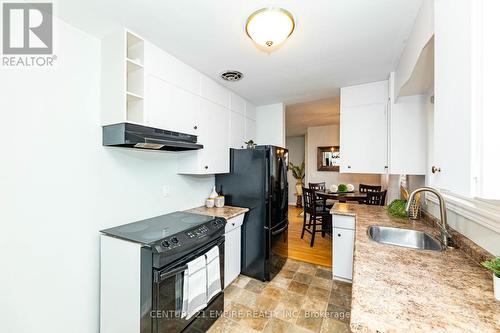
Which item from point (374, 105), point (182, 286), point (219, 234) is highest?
point (374, 105)

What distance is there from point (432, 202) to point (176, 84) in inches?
105

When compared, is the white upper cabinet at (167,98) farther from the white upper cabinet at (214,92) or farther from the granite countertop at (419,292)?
the granite countertop at (419,292)

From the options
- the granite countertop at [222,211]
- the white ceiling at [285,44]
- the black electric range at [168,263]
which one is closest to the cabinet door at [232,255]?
the granite countertop at [222,211]

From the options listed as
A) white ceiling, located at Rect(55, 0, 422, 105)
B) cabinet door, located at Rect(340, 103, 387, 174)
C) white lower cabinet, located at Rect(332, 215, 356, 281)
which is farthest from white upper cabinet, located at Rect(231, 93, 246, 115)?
white lower cabinet, located at Rect(332, 215, 356, 281)

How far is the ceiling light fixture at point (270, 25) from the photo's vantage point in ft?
4.14

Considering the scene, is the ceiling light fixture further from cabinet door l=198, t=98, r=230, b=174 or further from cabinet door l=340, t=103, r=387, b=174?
cabinet door l=340, t=103, r=387, b=174

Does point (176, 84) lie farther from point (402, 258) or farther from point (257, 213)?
point (402, 258)

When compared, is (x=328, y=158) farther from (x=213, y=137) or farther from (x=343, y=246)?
(x=213, y=137)

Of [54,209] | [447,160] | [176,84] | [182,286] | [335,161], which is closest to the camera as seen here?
[447,160]

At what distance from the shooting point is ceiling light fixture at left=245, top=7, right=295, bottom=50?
4.14 ft

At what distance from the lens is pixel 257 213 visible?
2482 millimetres

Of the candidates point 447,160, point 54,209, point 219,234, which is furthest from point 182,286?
point 447,160

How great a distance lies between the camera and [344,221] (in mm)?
2326

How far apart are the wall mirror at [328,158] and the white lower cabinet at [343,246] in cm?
402
